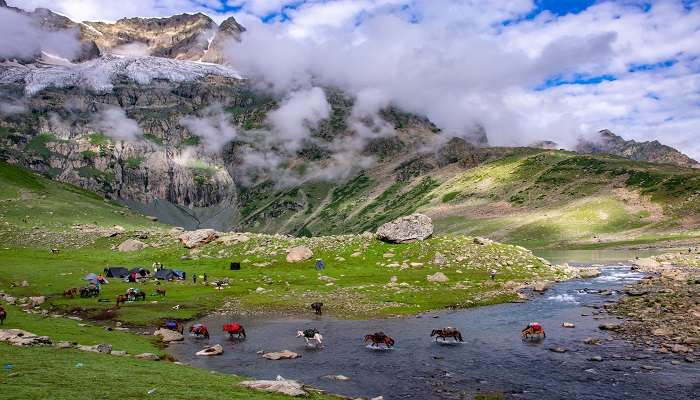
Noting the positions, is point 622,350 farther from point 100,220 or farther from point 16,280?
point 100,220

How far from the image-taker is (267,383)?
25.2 m

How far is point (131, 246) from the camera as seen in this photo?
107250 millimetres

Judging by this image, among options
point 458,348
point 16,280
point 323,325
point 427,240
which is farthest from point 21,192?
point 458,348

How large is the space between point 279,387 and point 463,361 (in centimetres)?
1637

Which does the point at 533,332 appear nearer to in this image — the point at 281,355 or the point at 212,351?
the point at 281,355

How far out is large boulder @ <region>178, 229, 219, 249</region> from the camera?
104 meters

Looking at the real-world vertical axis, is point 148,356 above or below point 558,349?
above

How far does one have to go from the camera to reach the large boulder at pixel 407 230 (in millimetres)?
95812

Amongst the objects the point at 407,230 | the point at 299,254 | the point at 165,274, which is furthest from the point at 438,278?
the point at 165,274

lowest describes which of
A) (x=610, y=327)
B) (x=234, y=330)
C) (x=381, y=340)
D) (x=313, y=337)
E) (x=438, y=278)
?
(x=234, y=330)

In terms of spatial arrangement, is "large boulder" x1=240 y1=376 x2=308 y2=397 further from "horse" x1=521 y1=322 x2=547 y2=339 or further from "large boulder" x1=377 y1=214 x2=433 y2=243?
Result: "large boulder" x1=377 y1=214 x2=433 y2=243

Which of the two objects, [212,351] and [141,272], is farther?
[141,272]

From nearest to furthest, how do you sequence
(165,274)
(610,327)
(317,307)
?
(610,327)
(317,307)
(165,274)

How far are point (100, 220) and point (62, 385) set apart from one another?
5396 inches
